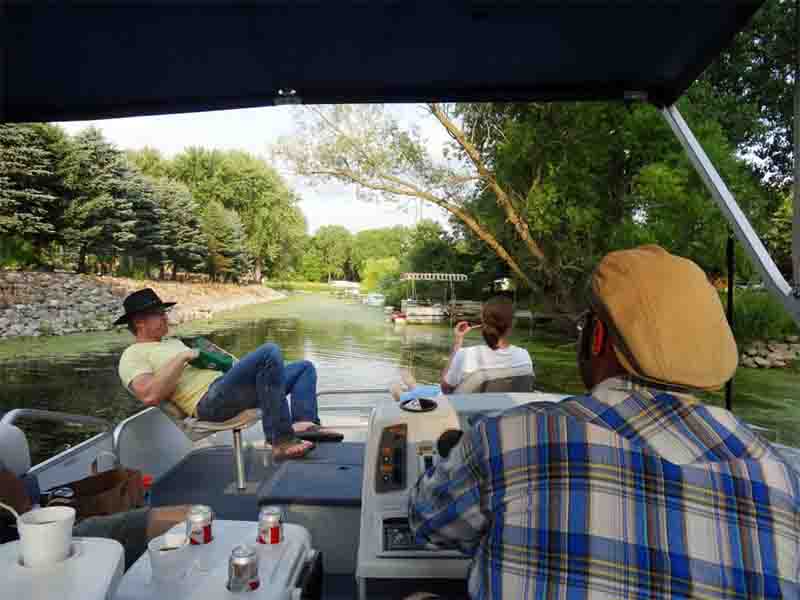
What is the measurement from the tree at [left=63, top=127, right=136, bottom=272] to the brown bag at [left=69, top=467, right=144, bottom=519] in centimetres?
1099

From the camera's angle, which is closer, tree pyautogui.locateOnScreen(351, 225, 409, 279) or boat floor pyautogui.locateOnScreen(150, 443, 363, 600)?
boat floor pyautogui.locateOnScreen(150, 443, 363, 600)

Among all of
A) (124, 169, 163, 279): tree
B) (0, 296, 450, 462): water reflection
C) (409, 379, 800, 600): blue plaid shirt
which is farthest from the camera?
(124, 169, 163, 279): tree

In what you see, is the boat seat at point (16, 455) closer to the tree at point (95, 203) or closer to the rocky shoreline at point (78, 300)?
the rocky shoreline at point (78, 300)

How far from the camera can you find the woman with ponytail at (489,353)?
2.00m

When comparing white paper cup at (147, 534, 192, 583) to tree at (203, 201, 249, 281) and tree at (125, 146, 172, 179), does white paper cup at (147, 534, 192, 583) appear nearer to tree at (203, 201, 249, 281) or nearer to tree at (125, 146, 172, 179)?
tree at (203, 201, 249, 281)

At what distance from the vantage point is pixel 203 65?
197 cm

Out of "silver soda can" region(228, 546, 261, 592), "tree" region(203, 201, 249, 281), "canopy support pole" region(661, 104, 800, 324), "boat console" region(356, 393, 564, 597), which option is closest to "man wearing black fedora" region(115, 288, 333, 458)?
"boat console" region(356, 393, 564, 597)

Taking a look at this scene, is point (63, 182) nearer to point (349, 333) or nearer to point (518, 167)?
point (349, 333)

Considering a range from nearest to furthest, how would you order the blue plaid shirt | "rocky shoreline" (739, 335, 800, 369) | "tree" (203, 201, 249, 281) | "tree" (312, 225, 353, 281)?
the blue plaid shirt → "rocky shoreline" (739, 335, 800, 369) → "tree" (203, 201, 249, 281) → "tree" (312, 225, 353, 281)

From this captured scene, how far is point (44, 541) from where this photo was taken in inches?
27.0

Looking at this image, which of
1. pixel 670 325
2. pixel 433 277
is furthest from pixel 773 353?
pixel 670 325

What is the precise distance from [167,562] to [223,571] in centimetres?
9

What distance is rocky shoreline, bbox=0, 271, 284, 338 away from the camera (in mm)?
10727

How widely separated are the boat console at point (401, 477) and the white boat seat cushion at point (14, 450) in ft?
2.96
